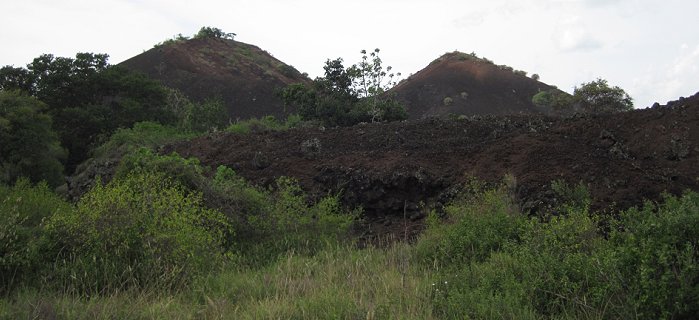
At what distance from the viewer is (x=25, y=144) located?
52.2 ft

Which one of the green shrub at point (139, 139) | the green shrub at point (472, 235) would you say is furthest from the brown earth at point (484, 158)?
the green shrub at point (139, 139)

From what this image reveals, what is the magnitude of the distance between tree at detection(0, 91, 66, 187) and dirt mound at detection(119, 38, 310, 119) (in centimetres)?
1871

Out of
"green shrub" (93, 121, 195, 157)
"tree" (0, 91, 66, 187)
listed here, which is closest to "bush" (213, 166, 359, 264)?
"green shrub" (93, 121, 195, 157)

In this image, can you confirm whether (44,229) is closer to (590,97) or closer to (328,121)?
(328,121)

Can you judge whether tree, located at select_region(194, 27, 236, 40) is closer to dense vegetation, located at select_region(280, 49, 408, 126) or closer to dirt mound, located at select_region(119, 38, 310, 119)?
dirt mound, located at select_region(119, 38, 310, 119)

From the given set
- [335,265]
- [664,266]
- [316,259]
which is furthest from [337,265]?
[664,266]

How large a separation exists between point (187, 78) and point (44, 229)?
34010 millimetres

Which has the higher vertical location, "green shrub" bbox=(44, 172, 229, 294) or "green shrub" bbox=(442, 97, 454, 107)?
"green shrub" bbox=(442, 97, 454, 107)

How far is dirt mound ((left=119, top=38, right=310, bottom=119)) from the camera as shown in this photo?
1455 inches

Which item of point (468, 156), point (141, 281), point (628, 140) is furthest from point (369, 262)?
point (628, 140)

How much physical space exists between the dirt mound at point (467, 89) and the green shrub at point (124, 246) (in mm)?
25491

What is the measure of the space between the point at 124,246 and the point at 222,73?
3573cm

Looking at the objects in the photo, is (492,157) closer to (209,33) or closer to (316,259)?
(316,259)

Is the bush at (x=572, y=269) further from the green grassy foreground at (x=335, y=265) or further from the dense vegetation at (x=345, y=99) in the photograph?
the dense vegetation at (x=345, y=99)
